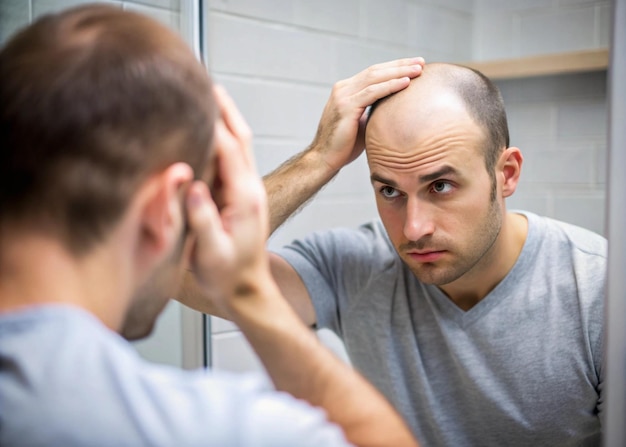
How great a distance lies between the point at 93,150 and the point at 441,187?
67 centimetres

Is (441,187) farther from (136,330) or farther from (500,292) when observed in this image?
(136,330)

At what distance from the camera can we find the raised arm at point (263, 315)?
647mm

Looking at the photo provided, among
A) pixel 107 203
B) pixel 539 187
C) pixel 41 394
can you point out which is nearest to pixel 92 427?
pixel 41 394

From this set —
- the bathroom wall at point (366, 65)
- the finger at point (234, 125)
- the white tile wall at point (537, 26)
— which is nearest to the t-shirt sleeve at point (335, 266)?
the bathroom wall at point (366, 65)

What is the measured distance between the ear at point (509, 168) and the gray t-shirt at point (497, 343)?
86 millimetres

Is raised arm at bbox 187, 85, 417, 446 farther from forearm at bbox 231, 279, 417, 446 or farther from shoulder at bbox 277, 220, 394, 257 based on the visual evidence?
shoulder at bbox 277, 220, 394, 257

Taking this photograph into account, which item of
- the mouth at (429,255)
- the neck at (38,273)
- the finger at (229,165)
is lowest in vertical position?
the mouth at (429,255)

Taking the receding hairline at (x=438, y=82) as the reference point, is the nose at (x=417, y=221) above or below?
below

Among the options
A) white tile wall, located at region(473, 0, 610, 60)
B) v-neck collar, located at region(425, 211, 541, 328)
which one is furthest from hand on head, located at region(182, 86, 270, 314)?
white tile wall, located at region(473, 0, 610, 60)

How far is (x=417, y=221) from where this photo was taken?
106 cm

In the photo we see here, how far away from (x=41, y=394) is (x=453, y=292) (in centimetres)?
86

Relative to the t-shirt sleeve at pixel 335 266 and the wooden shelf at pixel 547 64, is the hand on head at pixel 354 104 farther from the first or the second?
the wooden shelf at pixel 547 64

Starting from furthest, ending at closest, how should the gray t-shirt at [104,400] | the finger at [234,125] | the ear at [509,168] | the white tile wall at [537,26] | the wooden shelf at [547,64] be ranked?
1. the white tile wall at [537,26]
2. the wooden shelf at [547,64]
3. the ear at [509,168]
4. the finger at [234,125]
5. the gray t-shirt at [104,400]

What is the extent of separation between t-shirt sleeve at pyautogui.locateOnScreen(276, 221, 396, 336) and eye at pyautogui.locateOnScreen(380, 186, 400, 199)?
8.0 inches
